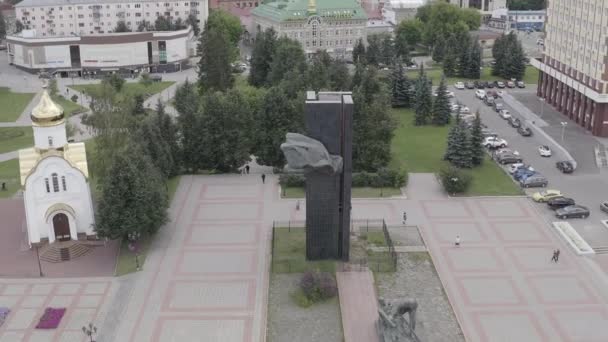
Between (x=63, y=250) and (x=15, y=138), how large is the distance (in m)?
30.3

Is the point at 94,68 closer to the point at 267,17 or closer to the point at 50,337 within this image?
the point at 267,17

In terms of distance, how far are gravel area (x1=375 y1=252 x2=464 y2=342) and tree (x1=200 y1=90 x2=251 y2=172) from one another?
18.9 metres

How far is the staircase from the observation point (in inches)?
1603

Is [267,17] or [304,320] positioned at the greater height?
[267,17]

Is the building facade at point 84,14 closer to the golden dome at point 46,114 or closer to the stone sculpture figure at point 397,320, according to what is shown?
the golden dome at point 46,114

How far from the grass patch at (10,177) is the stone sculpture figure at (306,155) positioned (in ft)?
86.4

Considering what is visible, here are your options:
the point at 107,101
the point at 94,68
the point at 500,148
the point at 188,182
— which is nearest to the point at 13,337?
the point at 188,182

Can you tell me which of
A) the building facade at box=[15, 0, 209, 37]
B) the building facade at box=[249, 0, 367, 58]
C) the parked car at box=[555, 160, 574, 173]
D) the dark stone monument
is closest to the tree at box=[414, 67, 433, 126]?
the parked car at box=[555, 160, 574, 173]

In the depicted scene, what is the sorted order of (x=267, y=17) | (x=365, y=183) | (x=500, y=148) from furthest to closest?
(x=267, y=17) → (x=500, y=148) → (x=365, y=183)

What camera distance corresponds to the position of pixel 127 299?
118ft

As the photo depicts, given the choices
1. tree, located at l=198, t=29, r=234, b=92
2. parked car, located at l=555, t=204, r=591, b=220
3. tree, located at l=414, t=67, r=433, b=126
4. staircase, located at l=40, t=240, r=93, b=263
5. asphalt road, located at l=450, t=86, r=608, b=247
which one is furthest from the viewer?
tree, located at l=198, t=29, r=234, b=92

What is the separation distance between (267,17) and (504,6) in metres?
55.5

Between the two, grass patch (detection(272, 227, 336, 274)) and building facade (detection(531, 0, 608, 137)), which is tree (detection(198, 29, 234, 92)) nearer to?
building facade (detection(531, 0, 608, 137))

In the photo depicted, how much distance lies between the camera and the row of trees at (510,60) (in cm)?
8862
